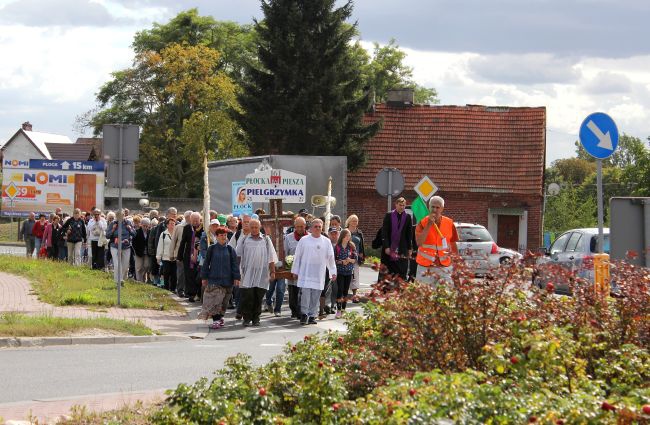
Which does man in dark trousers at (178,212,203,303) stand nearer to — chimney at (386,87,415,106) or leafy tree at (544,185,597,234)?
leafy tree at (544,185,597,234)

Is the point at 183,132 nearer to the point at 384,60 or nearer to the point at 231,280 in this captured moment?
the point at 384,60

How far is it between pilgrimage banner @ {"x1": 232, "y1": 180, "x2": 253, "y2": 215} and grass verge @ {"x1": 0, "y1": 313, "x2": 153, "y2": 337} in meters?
9.88

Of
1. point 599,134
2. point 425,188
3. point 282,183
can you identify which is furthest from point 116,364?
point 282,183

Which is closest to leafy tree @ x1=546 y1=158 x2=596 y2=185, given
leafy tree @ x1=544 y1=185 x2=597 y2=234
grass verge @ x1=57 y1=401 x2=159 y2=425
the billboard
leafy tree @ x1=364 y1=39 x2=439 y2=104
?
leafy tree @ x1=364 y1=39 x2=439 y2=104

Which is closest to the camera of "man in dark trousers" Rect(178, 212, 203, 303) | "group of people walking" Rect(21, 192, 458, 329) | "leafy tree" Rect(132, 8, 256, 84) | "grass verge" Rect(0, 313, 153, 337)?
"grass verge" Rect(0, 313, 153, 337)

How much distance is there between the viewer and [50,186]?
2414 inches

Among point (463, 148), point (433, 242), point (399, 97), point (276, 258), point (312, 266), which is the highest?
point (399, 97)

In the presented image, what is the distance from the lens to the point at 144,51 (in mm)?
75688

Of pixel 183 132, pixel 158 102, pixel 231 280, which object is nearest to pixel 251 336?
pixel 231 280

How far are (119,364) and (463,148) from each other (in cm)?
3912

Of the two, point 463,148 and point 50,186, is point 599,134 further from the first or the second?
point 50,186

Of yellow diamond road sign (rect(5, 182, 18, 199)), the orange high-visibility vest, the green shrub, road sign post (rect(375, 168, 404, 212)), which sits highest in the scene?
yellow diamond road sign (rect(5, 182, 18, 199))

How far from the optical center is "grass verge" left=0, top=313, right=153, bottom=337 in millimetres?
15289

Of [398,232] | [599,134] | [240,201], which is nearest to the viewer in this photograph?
[599,134]
